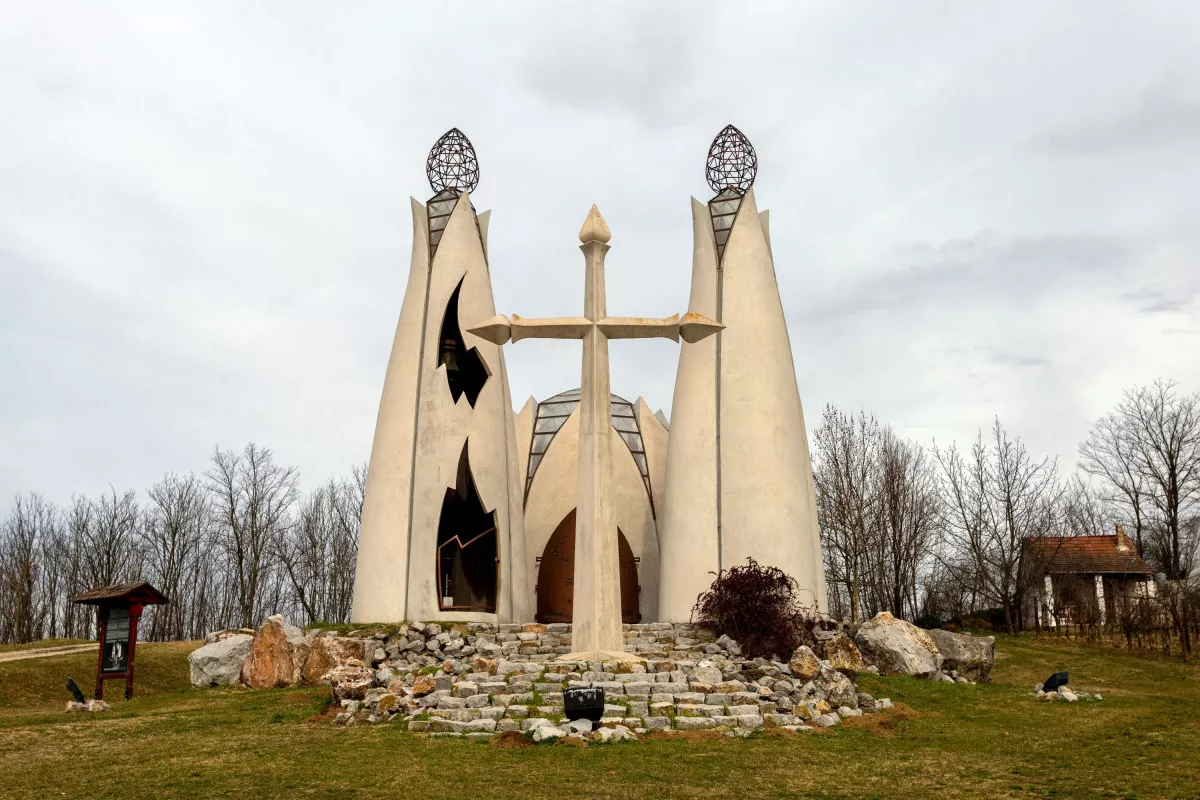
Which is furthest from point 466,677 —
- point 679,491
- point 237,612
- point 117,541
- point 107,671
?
point 237,612

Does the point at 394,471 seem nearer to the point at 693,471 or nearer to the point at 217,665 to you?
the point at 217,665

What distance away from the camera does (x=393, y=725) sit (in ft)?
36.8

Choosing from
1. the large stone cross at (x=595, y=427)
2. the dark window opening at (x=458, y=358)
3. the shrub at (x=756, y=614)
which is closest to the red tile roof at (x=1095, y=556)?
the shrub at (x=756, y=614)

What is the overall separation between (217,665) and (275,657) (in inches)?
45.3

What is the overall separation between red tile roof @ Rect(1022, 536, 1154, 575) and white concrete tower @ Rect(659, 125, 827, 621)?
15.7 metres

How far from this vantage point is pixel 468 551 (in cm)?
2120

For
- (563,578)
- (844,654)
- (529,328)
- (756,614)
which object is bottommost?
(844,654)

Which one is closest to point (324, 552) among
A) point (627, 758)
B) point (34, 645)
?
point (34, 645)

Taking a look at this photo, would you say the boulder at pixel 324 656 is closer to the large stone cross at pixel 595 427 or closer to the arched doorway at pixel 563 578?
A: the large stone cross at pixel 595 427

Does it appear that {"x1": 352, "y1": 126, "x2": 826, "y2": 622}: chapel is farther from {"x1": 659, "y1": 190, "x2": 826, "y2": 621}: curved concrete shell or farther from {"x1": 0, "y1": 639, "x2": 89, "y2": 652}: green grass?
{"x1": 0, "y1": 639, "x2": 89, "y2": 652}: green grass

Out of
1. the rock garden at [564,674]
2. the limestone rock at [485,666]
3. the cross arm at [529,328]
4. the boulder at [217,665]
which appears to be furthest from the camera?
the boulder at [217,665]

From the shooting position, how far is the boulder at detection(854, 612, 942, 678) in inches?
669

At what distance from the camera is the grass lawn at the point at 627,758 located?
7.83m

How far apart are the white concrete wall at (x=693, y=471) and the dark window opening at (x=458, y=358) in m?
4.21
